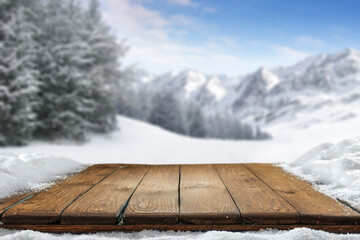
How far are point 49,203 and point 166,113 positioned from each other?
28695 mm

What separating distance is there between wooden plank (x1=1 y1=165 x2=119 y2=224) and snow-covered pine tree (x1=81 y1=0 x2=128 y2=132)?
11124 mm

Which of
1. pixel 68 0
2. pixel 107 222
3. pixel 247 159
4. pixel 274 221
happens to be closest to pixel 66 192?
pixel 107 222

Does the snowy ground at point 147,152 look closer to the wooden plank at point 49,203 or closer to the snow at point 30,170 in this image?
the snow at point 30,170

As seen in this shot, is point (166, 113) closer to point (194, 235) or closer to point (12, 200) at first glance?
point (12, 200)

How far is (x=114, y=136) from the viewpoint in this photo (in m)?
15.0

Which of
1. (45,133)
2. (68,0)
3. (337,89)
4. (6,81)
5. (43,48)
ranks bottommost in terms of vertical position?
(45,133)

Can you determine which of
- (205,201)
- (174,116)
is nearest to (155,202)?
(205,201)

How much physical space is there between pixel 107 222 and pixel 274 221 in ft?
2.51

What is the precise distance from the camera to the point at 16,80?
32.2ft

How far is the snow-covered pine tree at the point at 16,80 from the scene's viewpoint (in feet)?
32.2

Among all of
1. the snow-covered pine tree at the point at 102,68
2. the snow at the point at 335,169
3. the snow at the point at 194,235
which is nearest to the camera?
the snow at the point at 194,235

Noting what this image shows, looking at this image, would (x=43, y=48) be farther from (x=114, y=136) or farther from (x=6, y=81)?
(x=114, y=136)

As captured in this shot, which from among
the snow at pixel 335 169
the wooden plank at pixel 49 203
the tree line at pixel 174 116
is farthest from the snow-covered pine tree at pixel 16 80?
the tree line at pixel 174 116

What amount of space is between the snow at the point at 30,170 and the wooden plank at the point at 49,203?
20 cm
